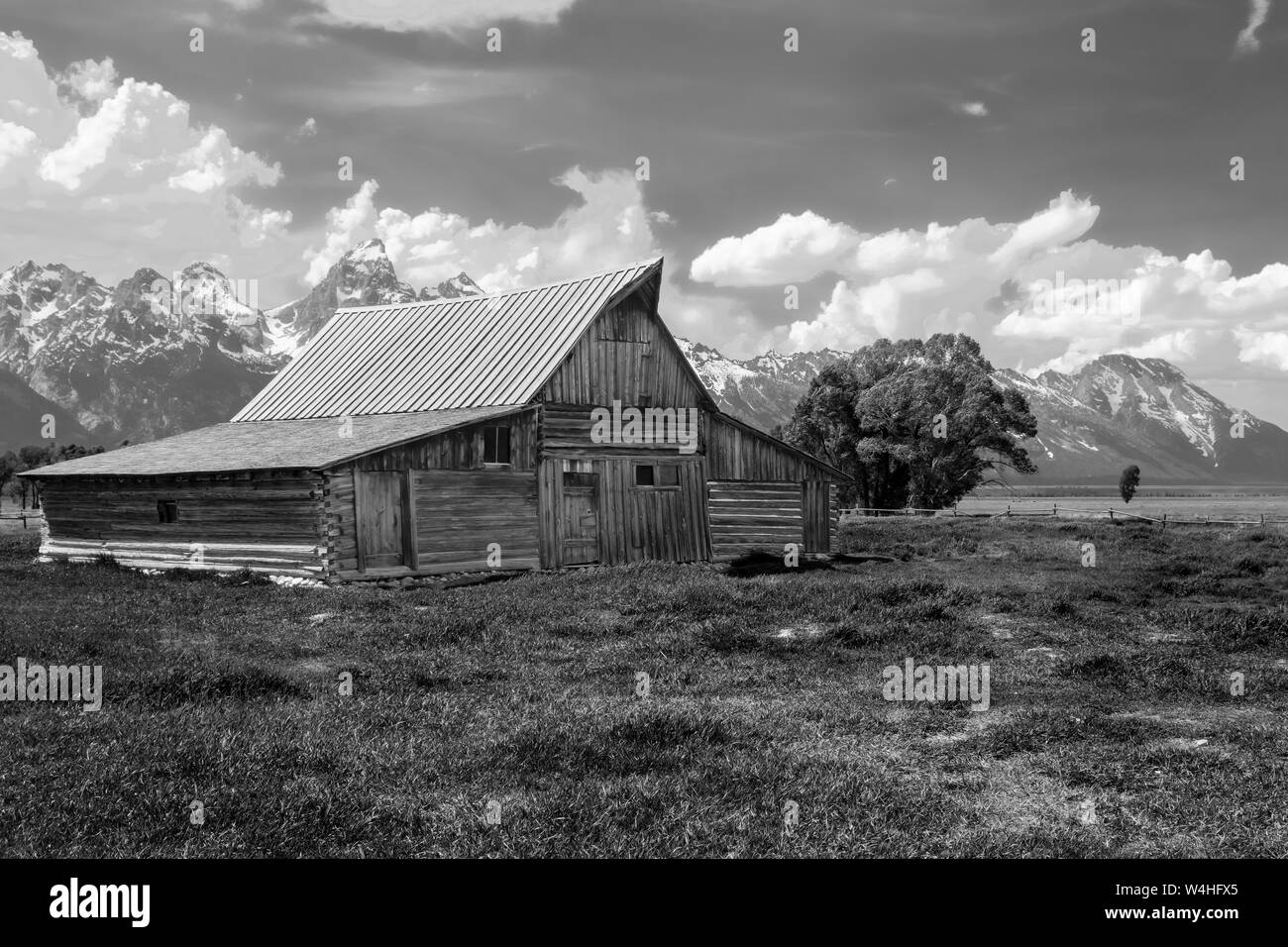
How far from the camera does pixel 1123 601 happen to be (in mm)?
21219

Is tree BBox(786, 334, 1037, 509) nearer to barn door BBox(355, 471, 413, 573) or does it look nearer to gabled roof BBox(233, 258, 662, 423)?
gabled roof BBox(233, 258, 662, 423)

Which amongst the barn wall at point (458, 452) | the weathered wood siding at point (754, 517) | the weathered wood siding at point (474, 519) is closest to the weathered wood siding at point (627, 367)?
the barn wall at point (458, 452)

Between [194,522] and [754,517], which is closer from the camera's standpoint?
[194,522]

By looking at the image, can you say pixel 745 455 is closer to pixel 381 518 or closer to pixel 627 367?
pixel 627 367

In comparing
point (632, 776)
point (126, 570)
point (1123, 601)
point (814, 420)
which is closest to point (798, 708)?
point (632, 776)

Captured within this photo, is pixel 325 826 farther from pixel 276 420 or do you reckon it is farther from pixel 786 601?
pixel 276 420

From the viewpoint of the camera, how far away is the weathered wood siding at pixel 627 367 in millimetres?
33406

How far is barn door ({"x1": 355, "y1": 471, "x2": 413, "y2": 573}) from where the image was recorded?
28.2 m

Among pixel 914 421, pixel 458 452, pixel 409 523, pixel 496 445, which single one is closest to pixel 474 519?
pixel 458 452

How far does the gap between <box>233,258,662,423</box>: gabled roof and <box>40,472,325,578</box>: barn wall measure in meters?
6.95

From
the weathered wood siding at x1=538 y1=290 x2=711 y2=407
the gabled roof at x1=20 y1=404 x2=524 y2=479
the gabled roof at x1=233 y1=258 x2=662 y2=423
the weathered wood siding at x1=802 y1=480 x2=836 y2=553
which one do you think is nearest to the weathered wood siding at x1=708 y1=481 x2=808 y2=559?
the weathered wood siding at x1=802 y1=480 x2=836 y2=553

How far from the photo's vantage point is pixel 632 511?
111ft

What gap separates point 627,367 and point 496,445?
574 centimetres

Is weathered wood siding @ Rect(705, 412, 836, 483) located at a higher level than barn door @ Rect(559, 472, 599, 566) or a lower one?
higher
